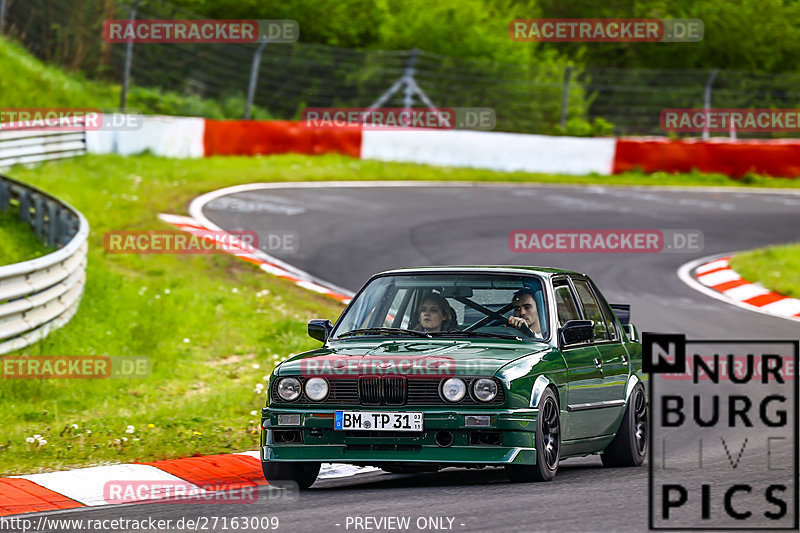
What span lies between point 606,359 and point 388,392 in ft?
6.39

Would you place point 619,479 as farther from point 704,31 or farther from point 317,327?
point 704,31

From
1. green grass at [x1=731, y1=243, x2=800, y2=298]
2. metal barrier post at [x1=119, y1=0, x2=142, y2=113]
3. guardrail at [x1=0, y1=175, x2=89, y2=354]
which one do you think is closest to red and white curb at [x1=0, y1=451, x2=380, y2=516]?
guardrail at [x1=0, y1=175, x2=89, y2=354]

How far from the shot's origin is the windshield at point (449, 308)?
8023 mm

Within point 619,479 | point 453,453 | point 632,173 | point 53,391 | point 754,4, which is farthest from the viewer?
point 754,4

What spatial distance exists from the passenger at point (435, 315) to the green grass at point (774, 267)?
9.57 meters

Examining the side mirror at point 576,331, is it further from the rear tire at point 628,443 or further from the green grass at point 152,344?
the green grass at point 152,344

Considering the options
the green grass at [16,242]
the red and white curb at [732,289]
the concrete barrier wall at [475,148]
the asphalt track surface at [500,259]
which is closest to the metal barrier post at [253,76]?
the concrete barrier wall at [475,148]

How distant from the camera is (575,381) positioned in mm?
7895

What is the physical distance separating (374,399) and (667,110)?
23632 millimetres

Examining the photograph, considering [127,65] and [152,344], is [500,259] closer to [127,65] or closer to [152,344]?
[152,344]

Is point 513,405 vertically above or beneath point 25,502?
above

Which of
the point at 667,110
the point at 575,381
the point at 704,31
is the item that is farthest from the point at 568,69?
the point at 575,381

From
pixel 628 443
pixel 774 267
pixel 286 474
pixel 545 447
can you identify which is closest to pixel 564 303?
pixel 628 443

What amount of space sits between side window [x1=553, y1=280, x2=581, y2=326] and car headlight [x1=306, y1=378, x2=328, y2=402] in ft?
5.52
